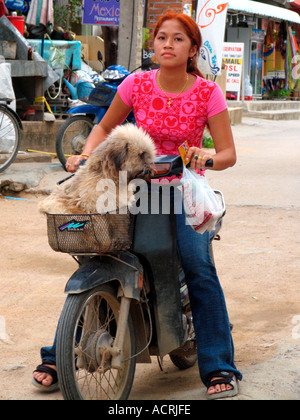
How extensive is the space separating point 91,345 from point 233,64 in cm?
1581

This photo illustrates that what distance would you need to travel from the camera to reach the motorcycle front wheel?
2.62m

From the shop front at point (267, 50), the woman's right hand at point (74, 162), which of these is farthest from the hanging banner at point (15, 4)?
the shop front at point (267, 50)

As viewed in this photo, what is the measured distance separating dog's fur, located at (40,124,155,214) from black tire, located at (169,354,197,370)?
1175mm

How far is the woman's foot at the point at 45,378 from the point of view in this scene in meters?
3.12

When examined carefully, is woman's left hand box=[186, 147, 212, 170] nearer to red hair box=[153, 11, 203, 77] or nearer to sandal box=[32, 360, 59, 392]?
red hair box=[153, 11, 203, 77]

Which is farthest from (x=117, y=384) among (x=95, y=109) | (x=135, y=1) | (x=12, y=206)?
(x=135, y=1)

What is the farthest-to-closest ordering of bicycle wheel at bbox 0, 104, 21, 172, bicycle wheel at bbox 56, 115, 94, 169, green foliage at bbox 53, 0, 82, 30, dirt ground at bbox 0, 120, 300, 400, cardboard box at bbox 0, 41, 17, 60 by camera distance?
green foliage at bbox 53, 0, 82, 30 < cardboard box at bbox 0, 41, 17, 60 < bicycle wheel at bbox 56, 115, 94, 169 < bicycle wheel at bbox 0, 104, 21, 172 < dirt ground at bbox 0, 120, 300, 400

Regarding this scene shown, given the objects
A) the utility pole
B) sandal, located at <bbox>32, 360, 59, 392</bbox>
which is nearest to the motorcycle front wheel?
sandal, located at <bbox>32, 360, 59, 392</bbox>

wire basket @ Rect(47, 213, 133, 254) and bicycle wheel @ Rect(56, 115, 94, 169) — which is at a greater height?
wire basket @ Rect(47, 213, 133, 254)

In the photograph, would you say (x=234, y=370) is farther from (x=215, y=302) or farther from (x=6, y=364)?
(x=6, y=364)

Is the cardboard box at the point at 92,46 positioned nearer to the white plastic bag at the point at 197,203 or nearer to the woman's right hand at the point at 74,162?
the woman's right hand at the point at 74,162

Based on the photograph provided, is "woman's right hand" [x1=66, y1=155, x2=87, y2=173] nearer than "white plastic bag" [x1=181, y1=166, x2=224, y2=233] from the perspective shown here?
No

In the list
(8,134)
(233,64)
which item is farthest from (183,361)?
(233,64)

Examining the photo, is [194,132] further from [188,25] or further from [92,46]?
[92,46]
